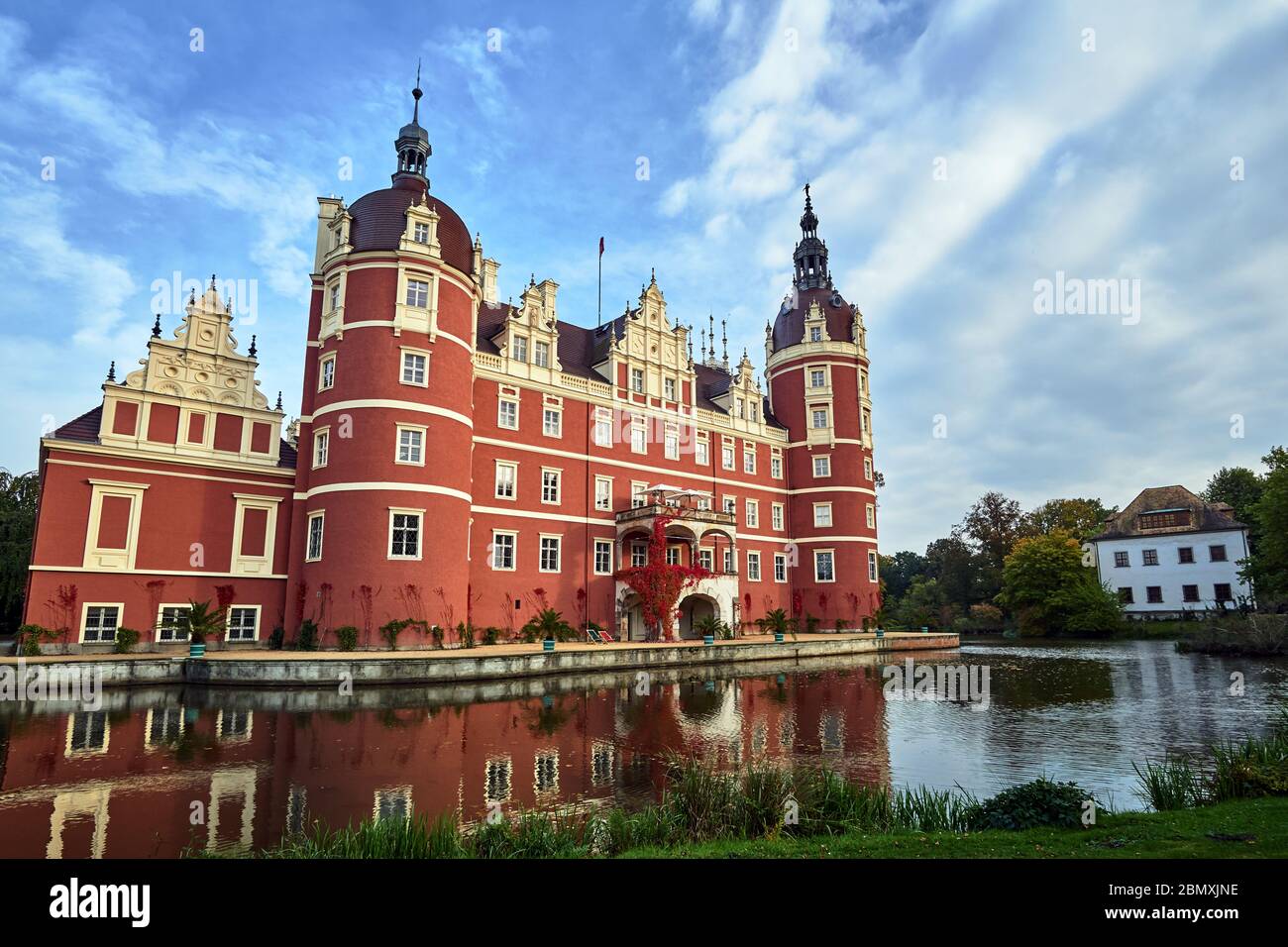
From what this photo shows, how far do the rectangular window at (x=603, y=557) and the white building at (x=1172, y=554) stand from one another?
41117 mm

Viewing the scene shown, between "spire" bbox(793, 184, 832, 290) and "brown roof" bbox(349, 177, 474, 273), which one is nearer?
"brown roof" bbox(349, 177, 474, 273)

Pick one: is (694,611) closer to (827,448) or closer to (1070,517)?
(827,448)

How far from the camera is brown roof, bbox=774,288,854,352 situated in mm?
46156

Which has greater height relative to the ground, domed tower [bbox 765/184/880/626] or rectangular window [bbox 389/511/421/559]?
domed tower [bbox 765/184/880/626]

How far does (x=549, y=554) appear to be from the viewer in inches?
1310

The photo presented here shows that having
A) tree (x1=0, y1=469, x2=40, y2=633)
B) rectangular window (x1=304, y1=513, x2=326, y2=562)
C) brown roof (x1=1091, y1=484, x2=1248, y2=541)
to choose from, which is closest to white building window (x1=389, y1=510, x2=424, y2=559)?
rectangular window (x1=304, y1=513, x2=326, y2=562)

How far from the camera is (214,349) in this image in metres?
29.0

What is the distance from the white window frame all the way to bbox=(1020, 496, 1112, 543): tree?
2290 inches

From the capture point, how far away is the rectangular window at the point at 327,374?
2886cm

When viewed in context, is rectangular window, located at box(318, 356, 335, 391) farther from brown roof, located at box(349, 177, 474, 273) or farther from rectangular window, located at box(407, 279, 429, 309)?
brown roof, located at box(349, 177, 474, 273)

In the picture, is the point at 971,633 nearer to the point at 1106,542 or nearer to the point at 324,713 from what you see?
the point at 1106,542
